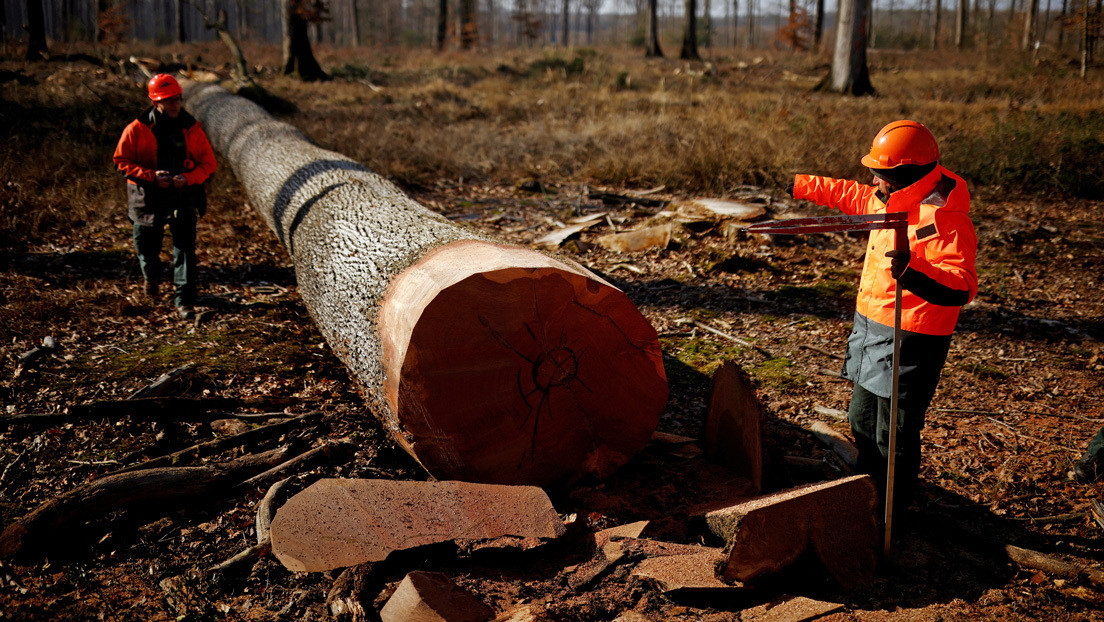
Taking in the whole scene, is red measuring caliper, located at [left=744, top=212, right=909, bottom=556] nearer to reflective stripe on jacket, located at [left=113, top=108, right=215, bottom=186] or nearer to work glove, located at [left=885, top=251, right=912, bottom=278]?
work glove, located at [left=885, top=251, right=912, bottom=278]

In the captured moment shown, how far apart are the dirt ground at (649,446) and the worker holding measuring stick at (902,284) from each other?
15.5 inches

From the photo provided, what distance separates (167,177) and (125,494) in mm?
2822

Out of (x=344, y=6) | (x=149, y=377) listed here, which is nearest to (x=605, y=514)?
(x=149, y=377)

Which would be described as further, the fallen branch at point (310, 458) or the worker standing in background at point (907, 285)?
the fallen branch at point (310, 458)

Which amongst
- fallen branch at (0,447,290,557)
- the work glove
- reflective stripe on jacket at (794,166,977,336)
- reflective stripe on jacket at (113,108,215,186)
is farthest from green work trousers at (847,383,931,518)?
reflective stripe on jacket at (113,108,215,186)

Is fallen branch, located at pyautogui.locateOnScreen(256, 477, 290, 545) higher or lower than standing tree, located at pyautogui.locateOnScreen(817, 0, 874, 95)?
lower

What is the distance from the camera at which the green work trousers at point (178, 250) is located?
4.69 metres

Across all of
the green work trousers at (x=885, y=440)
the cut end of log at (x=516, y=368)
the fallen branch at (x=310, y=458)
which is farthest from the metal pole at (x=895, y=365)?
the fallen branch at (x=310, y=458)

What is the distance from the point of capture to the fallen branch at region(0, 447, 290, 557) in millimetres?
2379

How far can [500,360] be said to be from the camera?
8.39ft

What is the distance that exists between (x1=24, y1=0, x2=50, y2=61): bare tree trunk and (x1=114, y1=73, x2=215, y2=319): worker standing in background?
1499 centimetres

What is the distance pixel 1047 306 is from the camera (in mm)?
5020

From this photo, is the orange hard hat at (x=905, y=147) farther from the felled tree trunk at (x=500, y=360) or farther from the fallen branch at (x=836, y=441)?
the fallen branch at (x=836, y=441)

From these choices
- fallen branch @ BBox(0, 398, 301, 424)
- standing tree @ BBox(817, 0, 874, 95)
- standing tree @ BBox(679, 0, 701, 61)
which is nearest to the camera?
fallen branch @ BBox(0, 398, 301, 424)
